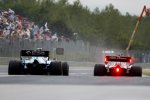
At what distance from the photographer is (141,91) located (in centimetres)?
1248

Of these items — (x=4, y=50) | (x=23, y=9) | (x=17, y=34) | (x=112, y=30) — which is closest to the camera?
(x=4, y=50)

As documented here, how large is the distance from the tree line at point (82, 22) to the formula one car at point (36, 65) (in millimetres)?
60427

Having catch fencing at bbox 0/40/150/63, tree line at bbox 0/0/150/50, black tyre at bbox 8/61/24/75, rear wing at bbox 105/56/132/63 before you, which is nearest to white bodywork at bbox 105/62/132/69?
rear wing at bbox 105/56/132/63

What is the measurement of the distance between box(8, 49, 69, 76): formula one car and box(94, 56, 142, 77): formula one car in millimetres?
1454

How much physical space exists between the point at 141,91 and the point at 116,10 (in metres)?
97.2

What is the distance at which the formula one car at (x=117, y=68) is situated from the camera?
24003mm

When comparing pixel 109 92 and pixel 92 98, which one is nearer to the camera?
pixel 92 98

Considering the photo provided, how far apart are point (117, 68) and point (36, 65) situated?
328 centimetres

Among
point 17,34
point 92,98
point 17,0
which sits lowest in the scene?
point 92,98

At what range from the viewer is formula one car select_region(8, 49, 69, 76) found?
23219 mm

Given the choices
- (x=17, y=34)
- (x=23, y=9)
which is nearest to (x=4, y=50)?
(x=17, y=34)

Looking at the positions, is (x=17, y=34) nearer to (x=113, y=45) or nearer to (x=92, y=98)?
(x=113, y=45)

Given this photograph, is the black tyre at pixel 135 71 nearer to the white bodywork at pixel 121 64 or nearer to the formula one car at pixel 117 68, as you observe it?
the formula one car at pixel 117 68

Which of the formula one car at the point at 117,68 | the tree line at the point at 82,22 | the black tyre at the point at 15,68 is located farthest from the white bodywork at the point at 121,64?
the tree line at the point at 82,22
